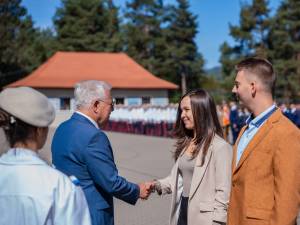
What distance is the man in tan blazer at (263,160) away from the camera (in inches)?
108

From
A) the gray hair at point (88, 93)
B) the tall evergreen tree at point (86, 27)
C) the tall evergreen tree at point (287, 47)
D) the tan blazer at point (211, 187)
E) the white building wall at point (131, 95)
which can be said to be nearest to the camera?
the gray hair at point (88, 93)

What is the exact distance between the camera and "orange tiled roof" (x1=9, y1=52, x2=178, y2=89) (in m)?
47.1

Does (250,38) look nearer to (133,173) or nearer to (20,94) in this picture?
(133,173)

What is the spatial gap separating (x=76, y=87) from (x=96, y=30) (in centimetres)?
5696

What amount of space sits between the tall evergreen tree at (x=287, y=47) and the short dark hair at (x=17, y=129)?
148 ft

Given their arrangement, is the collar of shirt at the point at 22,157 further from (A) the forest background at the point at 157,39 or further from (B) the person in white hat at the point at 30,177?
(A) the forest background at the point at 157,39

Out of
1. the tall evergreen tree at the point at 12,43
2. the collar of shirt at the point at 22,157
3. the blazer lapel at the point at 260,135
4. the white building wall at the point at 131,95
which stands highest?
the tall evergreen tree at the point at 12,43

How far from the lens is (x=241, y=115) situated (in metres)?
20.3

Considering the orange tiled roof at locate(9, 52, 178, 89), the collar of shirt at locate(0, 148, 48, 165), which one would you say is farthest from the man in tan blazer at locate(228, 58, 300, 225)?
Answer: the orange tiled roof at locate(9, 52, 178, 89)

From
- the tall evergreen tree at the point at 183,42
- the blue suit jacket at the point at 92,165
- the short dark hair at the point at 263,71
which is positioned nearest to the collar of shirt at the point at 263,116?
the short dark hair at the point at 263,71

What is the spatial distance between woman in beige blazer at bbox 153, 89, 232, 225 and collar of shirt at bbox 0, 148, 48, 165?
1.80 meters

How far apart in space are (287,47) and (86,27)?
22302 millimetres

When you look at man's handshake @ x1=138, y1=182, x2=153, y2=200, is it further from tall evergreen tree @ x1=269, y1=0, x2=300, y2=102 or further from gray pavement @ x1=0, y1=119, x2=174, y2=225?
tall evergreen tree @ x1=269, y1=0, x2=300, y2=102

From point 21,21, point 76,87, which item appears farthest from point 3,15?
point 76,87
